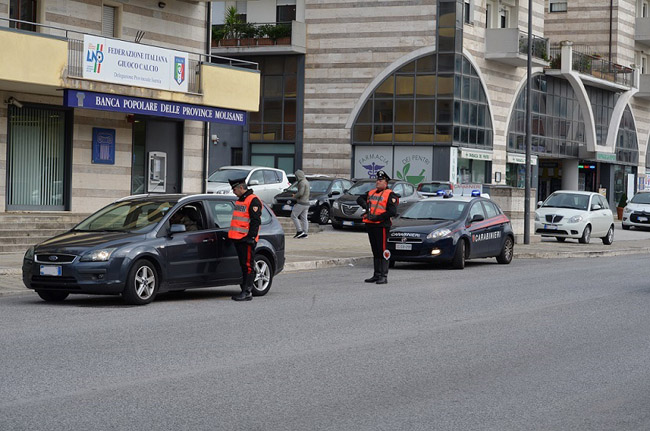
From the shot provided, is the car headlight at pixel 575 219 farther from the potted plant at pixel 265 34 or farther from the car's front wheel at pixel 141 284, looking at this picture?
the potted plant at pixel 265 34

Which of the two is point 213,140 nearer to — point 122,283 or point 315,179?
point 315,179

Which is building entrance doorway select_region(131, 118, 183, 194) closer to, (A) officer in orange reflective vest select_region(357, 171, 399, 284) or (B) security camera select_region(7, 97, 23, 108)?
(B) security camera select_region(7, 97, 23, 108)

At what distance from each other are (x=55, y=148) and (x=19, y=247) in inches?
194

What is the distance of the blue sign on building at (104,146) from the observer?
Answer: 26.3 metres

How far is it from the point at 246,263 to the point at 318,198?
19.1 m

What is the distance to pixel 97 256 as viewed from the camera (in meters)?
13.2

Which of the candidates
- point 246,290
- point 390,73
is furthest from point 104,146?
point 390,73

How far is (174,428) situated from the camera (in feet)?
22.0

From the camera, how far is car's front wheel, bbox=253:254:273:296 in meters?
15.2

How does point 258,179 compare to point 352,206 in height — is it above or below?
above

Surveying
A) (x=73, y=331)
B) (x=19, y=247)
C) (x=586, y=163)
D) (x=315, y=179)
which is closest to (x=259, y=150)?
(x=315, y=179)

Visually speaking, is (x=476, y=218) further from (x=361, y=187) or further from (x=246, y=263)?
(x=361, y=187)

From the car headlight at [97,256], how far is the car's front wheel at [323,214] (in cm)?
2058

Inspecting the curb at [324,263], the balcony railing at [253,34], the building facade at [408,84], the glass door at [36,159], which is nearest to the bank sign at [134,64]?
the glass door at [36,159]
